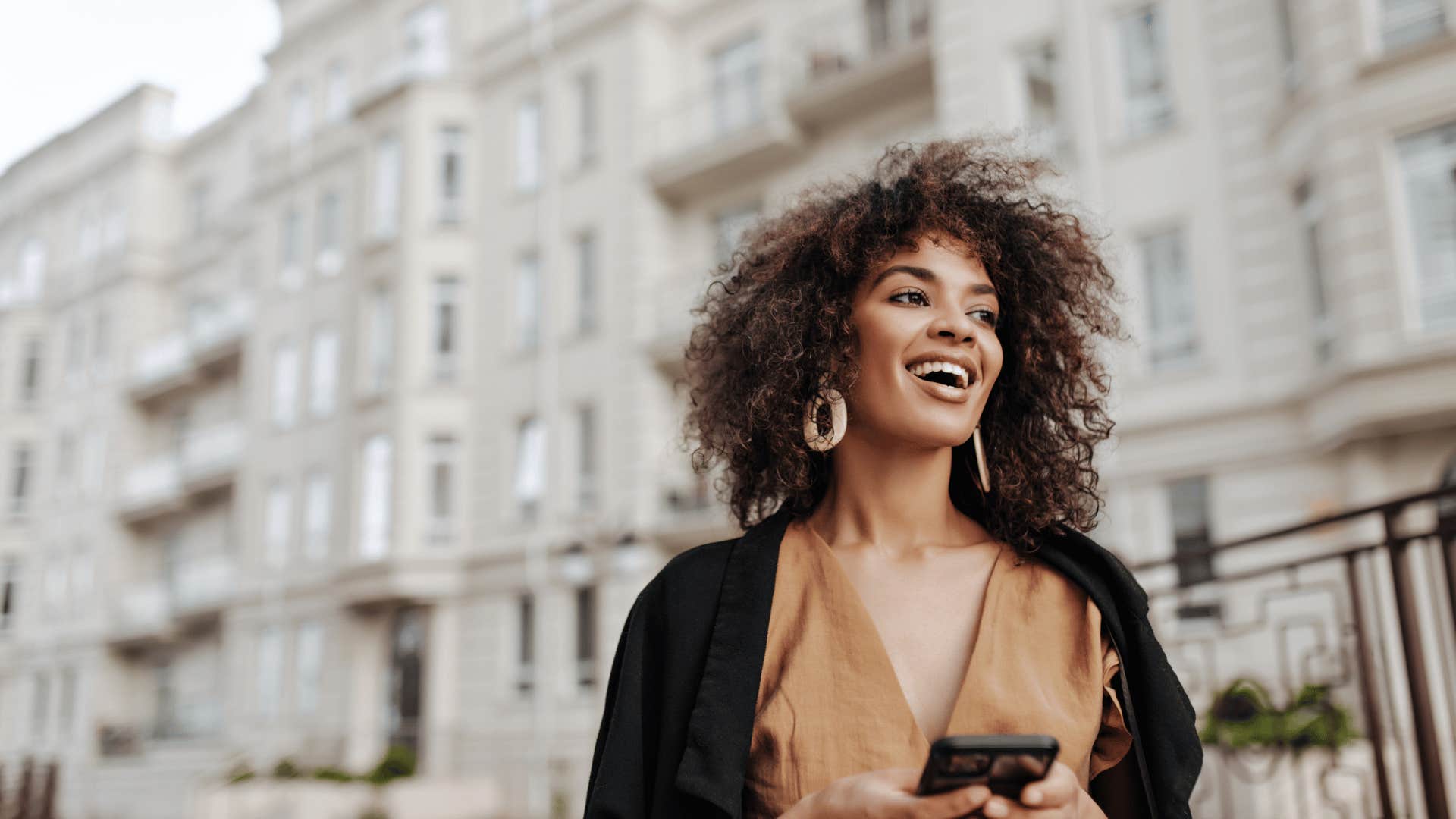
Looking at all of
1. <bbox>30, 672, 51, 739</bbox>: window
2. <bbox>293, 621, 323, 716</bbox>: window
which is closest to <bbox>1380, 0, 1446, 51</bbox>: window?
<bbox>293, 621, 323, 716</bbox>: window

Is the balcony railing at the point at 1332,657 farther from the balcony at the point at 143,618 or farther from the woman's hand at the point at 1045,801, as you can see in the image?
the balcony at the point at 143,618

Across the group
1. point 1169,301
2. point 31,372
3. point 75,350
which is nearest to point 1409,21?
point 1169,301

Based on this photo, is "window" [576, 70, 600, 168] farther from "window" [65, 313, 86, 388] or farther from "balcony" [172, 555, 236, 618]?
"window" [65, 313, 86, 388]

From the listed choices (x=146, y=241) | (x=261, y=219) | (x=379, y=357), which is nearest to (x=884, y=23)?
(x=379, y=357)

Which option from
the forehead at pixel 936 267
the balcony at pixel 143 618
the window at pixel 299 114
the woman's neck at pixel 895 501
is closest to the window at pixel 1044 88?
the forehead at pixel 936 267

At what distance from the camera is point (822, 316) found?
2.44 meters

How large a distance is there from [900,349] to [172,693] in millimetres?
31133

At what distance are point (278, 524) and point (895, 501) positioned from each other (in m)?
24.8

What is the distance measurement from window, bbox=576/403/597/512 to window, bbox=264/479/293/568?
26.5 feet

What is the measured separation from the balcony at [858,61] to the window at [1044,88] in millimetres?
1551

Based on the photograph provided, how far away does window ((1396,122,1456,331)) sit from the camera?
36.7 feet

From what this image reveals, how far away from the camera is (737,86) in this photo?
1906cm

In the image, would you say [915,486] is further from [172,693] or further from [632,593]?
[172,693]

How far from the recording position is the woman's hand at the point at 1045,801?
1770 mm
